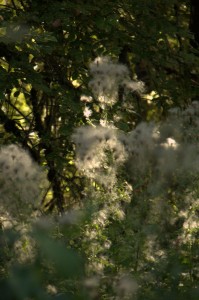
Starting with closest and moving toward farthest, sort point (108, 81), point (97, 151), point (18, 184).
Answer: point (18, 184) < point (97, 151) < point (108, 81)

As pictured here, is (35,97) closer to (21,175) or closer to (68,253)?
(21,175)

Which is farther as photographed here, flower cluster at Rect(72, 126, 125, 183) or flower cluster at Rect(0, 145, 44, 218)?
flower cluster at Rect(72, 126, 125, 183)

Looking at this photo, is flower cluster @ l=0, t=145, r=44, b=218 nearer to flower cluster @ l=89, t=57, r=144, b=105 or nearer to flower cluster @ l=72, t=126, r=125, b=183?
flower cluster @ l=72, t=126, r=125, b=183

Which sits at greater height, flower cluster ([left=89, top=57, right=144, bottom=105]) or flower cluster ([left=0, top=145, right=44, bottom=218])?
flower cluster ([left=89, top=57, right=144, bottom=105])

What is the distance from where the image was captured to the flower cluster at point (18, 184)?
241 cm

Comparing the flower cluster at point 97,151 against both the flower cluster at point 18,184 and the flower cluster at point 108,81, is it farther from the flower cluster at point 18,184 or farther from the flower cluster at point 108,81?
the flower cluster at point 108,81

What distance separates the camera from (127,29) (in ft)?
16.7

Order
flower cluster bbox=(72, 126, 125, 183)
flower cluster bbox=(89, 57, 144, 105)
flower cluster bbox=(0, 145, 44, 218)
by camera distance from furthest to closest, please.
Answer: flower cluster bbox=(89, 57, 144, 105) < flower cluster bbox=(72, 126, 125, 183) < flower cluster bbox=(0, 145, 44, 218)

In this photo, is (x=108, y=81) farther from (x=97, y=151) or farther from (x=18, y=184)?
(x=18, y=184)

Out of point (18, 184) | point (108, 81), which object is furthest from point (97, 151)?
point (108, 81)

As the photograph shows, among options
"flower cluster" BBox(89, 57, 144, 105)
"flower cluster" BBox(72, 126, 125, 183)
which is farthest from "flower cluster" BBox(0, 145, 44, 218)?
"flower cluster" BBox(89, 57, 144, 105)

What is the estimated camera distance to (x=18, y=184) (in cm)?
240

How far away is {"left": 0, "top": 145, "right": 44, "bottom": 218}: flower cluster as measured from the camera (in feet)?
7.89

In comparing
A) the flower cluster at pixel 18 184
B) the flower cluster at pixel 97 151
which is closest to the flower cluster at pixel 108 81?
the flower cluster at pixel 97 151
